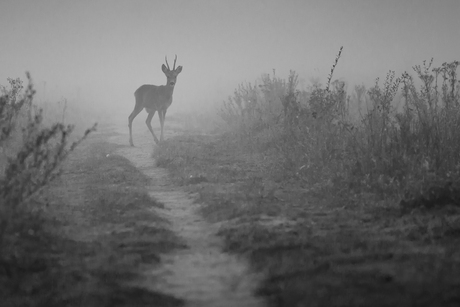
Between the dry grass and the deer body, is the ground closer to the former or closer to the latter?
the dry grass

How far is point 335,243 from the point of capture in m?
5.62

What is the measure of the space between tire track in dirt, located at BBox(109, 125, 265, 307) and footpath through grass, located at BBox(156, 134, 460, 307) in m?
0.18

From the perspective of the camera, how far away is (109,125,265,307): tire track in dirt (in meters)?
4.46

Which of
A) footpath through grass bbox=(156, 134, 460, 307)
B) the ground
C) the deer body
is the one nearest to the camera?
footpath through grass bbox=(156, 134, 460, 307)

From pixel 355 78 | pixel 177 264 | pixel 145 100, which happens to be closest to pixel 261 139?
pixel 145 100

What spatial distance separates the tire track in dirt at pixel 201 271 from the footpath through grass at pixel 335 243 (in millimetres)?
182

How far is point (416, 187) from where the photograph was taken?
7.11 metres

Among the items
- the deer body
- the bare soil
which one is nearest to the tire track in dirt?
the bare soil

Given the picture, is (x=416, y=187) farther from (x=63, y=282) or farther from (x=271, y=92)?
(x=271, y=92)

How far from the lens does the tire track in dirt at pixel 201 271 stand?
4.46 metres

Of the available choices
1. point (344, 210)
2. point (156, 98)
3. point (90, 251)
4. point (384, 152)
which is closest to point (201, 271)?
point (90, 251)

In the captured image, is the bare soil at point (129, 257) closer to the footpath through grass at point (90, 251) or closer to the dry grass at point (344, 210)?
the footpath through grass at point (90, 251)

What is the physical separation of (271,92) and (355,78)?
1904 cm

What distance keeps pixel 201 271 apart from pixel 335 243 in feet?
5.73
